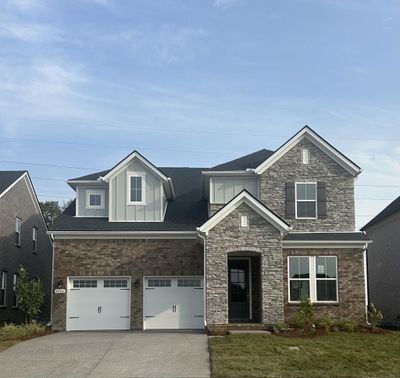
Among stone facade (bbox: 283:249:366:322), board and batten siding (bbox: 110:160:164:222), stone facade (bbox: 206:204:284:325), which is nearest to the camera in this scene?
stone facade (bbox: 206:204:284:325)

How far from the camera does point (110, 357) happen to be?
16.7 m

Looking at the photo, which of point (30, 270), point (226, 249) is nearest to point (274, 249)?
point (226, 249)

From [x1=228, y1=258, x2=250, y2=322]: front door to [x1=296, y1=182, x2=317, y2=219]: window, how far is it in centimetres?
303

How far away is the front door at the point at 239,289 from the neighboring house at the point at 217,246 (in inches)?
1.6

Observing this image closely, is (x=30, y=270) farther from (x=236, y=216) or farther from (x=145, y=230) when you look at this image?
(x=236, y=216)

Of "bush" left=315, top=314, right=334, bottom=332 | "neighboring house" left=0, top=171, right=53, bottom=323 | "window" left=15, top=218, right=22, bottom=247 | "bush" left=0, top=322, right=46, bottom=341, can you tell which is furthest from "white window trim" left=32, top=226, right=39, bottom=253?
"bush" left=315, top=314, right=334, bottom=332

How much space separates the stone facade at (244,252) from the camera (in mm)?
22406

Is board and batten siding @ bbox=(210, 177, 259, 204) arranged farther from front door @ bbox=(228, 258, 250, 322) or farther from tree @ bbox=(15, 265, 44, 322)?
tree @ bbox=(15, 265, 44, 322)

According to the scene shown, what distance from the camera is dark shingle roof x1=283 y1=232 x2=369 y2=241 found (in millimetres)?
24203

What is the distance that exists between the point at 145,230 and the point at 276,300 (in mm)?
5981

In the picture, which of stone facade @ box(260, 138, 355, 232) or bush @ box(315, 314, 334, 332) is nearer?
bush @ box(315, 314, 334, 332)

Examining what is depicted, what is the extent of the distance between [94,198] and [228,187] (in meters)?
5.82

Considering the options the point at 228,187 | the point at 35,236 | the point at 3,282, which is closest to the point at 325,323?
the point at 228,187

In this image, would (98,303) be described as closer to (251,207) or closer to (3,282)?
(3,282)
